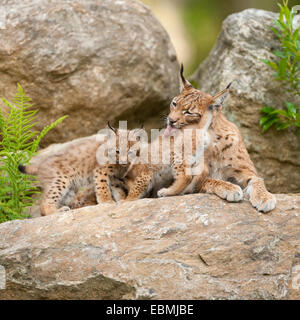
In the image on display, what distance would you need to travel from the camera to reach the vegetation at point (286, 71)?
6047 mm

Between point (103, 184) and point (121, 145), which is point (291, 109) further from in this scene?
point (103, 184)

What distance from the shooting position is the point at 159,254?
12.7ft

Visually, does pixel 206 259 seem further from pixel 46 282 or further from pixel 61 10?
pixel 61 10

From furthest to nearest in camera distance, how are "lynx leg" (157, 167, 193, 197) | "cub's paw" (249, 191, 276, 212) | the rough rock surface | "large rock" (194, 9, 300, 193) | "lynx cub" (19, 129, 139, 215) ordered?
"large rock" (194, 9, 300, 193)
"lynx cub" (19, 129, 139, 215)
"lynx leg" (157, 167, 193, 197)
"cub's paw" (249, 191, 276, 212)
the rough rock surface

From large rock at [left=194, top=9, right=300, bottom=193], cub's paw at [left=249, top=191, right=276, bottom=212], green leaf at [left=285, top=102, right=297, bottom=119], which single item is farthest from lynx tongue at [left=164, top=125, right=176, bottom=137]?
green leaf at [left=285, top=102, right=297, bottom=119]

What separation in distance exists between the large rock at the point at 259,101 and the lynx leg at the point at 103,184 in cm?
192

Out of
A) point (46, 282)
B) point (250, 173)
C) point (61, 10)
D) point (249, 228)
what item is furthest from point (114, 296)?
point (61, 10)

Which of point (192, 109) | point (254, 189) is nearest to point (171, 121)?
point (192, 109)

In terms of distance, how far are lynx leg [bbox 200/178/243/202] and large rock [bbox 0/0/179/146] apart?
2.29m

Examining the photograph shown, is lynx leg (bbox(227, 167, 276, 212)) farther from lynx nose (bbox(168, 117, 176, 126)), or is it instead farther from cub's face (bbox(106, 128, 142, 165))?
cub's face (bbox(106, 128, 142, 165))

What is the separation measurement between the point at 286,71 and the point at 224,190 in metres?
2.51

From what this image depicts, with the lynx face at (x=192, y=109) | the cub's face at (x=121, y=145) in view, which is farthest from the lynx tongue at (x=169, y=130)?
the cub's face at (x=121, y=145)

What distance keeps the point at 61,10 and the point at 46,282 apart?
3572 mm

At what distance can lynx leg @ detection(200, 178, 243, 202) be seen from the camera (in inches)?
171
